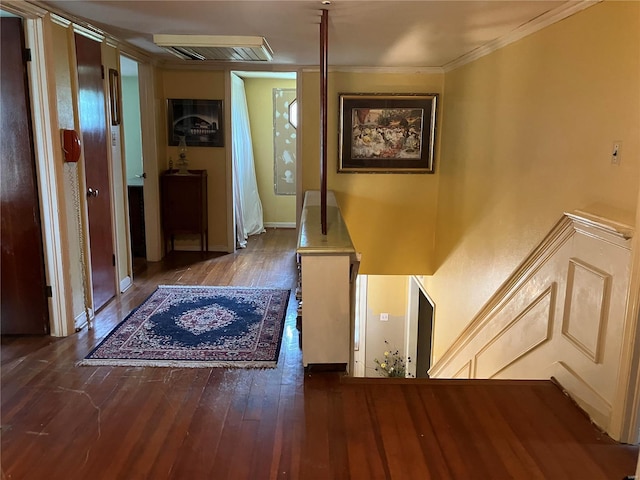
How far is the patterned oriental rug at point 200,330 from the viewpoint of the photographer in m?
3.10

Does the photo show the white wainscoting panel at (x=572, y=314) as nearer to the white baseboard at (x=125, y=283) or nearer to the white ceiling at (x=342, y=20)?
the white ceiling at (x=342, y=20)

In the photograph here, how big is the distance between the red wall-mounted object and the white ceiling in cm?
75

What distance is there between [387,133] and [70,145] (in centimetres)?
333

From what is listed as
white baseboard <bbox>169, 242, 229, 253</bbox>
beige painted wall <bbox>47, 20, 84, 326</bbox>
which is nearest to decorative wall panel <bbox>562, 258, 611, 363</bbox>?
beige painted wall <bbox>47, 20, 84, 326</bbox>

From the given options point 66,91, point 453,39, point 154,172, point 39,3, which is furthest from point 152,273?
point 453,39

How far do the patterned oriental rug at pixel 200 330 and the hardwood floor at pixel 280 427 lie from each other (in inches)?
5.0

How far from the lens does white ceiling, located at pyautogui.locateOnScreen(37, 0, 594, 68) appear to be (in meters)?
2.88

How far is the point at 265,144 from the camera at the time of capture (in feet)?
24.6

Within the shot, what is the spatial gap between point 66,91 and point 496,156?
121 inches

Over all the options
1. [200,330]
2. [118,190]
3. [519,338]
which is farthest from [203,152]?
[519,338]

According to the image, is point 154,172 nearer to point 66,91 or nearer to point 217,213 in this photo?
point 217,213

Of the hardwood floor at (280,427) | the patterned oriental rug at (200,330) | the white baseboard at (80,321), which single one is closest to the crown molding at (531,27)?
the hardwood floor at (280,427)

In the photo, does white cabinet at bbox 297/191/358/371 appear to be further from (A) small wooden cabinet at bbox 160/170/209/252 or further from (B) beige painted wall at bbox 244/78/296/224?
(B) beige painted wall at bbox 244/78/296/224

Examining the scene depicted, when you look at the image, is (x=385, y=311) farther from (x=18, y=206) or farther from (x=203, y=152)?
(x=18, y=206)
